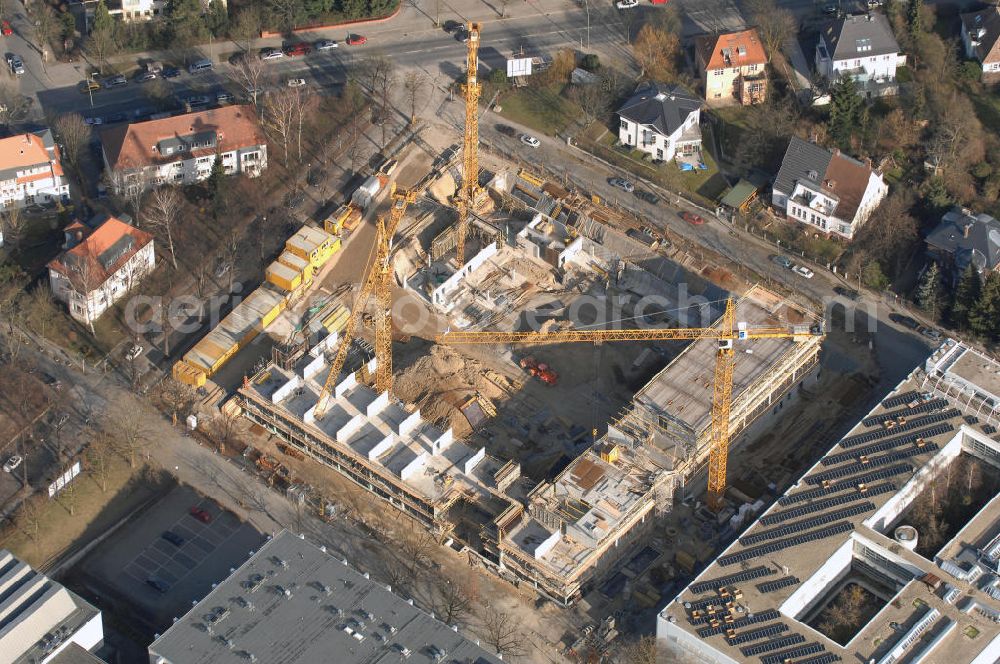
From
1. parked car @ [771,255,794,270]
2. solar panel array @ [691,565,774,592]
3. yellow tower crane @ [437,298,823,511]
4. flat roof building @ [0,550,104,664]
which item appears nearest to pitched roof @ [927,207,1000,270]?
parked car @ [771,255,794,270]

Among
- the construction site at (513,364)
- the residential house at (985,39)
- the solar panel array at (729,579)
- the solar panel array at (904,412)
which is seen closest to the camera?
the solar panel array at (729,579)

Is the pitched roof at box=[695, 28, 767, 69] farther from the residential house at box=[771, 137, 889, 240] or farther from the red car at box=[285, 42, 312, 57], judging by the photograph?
the red car at box=[285, 42, 312, 57]

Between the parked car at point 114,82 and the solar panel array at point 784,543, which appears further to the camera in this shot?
the parked car at point 114,82

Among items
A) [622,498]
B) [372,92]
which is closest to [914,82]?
[372,92]

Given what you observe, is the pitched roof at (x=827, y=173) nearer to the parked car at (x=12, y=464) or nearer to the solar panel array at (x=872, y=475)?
the solar panel array at (x=872, y=475)

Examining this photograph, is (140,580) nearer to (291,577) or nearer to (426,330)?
(291,577)

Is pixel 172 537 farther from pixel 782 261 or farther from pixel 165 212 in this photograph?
pixel 782 261

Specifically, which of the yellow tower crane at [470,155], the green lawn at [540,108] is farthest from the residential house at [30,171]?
the green lawn at [540,108]
